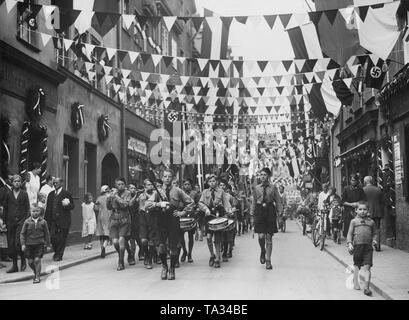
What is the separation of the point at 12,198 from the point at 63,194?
2.56 meters

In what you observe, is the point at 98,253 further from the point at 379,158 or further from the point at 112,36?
the point at 112,36

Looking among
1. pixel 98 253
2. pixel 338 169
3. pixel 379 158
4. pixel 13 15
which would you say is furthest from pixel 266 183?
pixel 338 169

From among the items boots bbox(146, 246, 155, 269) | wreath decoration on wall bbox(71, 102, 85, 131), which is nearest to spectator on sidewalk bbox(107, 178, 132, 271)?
boots bbox(146, 246, 155, 269)

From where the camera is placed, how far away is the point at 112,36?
937 inches

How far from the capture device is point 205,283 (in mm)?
9359

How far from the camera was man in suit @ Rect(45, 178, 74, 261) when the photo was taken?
13.7m

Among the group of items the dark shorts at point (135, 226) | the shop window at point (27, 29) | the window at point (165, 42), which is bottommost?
the dark shorts at point (135, 226)

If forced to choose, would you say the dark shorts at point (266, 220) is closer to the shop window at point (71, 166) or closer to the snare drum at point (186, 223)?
the snare drum at point (186, 223)

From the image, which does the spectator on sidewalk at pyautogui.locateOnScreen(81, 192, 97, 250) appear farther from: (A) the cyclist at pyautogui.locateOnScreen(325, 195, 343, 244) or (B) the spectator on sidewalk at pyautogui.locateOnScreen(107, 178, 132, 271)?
(A) the cyclist at pyautogui.locateOnScreen(325, 195, 343, 244)

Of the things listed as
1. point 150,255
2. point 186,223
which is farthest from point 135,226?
point 186,223

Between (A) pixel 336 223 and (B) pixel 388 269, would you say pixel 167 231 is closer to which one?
(B) pixel 388 269

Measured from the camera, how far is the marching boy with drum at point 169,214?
9984 millimetres

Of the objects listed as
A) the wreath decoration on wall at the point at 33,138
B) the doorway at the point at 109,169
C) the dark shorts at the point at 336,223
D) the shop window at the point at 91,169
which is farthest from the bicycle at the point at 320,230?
the doorway at the point at 109,169

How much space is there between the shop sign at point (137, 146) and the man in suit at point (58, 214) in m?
12.3
